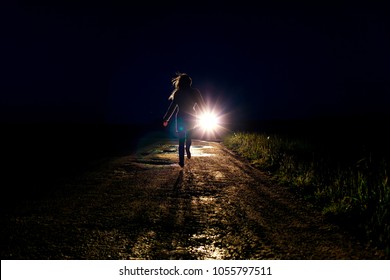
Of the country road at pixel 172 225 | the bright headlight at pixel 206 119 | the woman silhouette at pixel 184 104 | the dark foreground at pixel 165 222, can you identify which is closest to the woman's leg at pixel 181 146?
the woman silhouette at pixel 184 104

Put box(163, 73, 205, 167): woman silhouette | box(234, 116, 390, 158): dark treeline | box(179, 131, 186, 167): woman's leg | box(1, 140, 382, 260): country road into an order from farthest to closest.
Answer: box(234, 116, 390, 158): dark treeline, box(163, 73, 205, 167): woman silhouette, box(179, 131, 186, 167): woman's leg, box(1, 140, 382, 260): country road

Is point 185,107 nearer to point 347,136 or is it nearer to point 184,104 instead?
point 184,104

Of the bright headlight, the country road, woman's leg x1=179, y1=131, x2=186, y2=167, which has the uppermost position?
the bright headlight

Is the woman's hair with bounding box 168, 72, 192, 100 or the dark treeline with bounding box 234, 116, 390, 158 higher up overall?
the woman's hair with bounding box 168, 72, 192, 100

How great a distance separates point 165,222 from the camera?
3848 mm

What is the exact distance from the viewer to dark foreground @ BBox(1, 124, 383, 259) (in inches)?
117

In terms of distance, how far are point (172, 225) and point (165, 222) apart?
5.4 inches

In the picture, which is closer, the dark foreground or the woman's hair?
the dark foreground

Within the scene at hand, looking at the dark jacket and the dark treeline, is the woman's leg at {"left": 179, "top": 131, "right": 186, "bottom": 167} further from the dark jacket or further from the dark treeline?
the dark treeline

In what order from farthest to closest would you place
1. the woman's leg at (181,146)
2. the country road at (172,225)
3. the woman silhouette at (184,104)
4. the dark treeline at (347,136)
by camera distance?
the dark treeline at (347,136), the woman silhouette at (184,104), the woman's leg at (181,146), the country road at (172,225)

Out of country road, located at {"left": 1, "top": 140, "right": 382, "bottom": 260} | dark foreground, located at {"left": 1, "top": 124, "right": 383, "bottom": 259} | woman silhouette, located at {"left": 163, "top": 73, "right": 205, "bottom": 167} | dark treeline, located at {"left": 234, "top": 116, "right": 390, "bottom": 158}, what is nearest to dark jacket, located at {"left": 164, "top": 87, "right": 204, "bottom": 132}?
woman silhouette, located at {"left": 163, "top": 73, "right": 205, "bottom": 167}

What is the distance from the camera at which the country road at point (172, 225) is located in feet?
9.76

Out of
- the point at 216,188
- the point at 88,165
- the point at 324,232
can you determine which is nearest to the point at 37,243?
the point at 324,232

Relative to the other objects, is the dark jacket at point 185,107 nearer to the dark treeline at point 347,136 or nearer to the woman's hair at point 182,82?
the woman's hair at point 182,82
